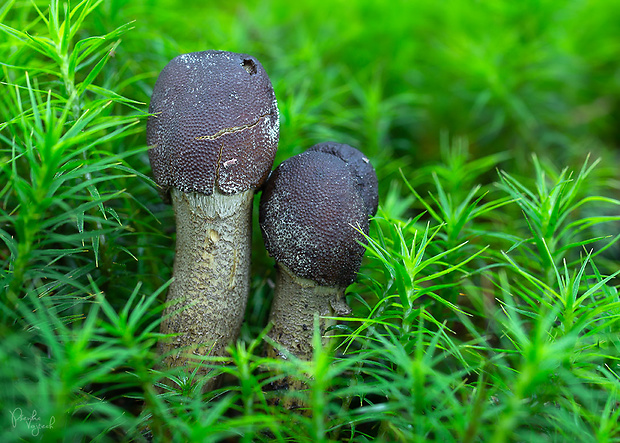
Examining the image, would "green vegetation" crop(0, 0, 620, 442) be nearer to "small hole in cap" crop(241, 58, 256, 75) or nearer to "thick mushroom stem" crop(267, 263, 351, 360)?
"thick mushroom stem" crop(267, 263, 351, 360)

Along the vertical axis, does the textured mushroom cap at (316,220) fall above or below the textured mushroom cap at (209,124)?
below

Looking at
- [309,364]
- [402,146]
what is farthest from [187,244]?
[402,146]

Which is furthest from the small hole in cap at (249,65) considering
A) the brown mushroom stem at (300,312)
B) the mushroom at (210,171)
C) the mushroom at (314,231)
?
the brown mushroom stem at (300,312)

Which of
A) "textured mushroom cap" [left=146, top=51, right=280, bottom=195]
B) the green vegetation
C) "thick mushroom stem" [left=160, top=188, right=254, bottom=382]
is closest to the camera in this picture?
the green vegetation

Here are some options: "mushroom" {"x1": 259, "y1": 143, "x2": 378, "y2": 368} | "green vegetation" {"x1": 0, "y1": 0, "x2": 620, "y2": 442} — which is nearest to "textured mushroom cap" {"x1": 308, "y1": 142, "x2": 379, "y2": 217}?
"mushroom" {"x1": 259, "y1": 143, "x2": 378, "y2": 368}

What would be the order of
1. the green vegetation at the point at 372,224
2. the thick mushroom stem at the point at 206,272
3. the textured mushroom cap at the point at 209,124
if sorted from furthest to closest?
the thick mushroom stem at the point at 206,272
the textured mushroom cap at the point at 209,124
the green vegetation at the point at 372,224

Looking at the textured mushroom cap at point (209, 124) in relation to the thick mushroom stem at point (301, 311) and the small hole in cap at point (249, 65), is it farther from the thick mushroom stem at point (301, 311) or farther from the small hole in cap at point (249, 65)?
the thick mushroom stem at point (301, 311)

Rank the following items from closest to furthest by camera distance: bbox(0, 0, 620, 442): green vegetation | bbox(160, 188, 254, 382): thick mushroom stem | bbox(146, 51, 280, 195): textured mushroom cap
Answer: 1. bbox(0, 0, 620, 442): green vegetation
2. bbox(146, 51, 280, 195): textured mushroom cap
3. bbox(160, 188, 254, 382): thick mushroom stem

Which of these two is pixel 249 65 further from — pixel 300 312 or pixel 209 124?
pixel 300 312
